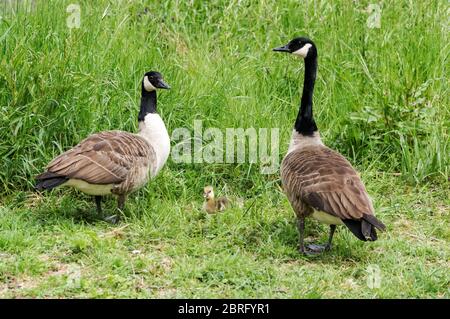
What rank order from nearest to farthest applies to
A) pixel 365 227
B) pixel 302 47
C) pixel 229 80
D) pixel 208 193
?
pixel 365 227 < pixel 208 193 < pixel 302 47 < pixel 229 80

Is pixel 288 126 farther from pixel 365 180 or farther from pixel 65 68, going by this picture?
pixel 65 68

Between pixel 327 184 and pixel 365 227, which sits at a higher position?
pixel 327 184

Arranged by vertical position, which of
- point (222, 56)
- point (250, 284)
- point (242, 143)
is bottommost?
point (250, 284)

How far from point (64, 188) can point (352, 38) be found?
3434 mm

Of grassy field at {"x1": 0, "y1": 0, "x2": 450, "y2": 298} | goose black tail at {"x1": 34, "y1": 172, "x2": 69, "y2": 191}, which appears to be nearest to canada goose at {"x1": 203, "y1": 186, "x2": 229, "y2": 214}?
grassy field at {"x1": 0, "y1": 0, "x2": 450, "y2": 298}

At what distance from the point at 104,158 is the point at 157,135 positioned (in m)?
0.65

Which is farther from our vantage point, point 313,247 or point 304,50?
point 304,50

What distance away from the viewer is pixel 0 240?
6.29 metres

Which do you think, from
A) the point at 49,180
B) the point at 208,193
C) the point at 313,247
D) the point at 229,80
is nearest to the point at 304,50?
the point at 229,80

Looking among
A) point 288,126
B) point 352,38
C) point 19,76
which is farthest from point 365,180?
point 19,76

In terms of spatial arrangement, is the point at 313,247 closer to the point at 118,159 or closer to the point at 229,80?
the point at 118,159

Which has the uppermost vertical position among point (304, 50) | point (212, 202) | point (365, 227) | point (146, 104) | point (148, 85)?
point (304, 50)

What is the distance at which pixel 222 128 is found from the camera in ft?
25.6

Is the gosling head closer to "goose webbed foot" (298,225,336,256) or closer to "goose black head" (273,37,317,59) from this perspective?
"goose webbed foot" (298,225,336,256)
